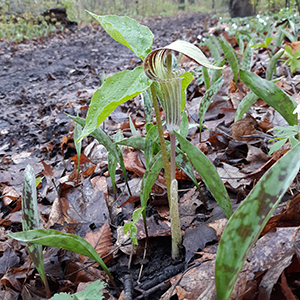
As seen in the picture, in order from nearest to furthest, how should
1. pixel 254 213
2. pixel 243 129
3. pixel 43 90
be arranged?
pixel 254 213, pixel 243 129, pixel 43 90

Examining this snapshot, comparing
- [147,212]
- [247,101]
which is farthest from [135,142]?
[247,101]

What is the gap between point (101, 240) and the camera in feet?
4.19

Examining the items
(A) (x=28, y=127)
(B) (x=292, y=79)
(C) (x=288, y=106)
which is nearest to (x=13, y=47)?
(A) (x=28, y=127)

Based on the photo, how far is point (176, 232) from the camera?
103cm

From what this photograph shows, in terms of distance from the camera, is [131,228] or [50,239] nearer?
[50,239]

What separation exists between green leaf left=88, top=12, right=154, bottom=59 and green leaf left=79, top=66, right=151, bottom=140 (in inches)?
5.3

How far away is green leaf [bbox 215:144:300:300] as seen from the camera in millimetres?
592

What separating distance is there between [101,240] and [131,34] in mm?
947

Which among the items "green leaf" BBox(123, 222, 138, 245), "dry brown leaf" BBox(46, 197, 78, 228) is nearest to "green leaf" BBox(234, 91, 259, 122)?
"green leaf" BBox(123, 222, 138, 245)

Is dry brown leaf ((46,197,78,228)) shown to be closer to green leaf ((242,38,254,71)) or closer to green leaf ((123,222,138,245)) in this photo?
green leaf ((123,222,138,245))

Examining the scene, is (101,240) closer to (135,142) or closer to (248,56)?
(135,142)

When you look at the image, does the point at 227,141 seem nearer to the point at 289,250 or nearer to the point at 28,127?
the point at 289,250

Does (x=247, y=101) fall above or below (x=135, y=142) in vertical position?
above

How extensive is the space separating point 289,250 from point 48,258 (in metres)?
1.02
